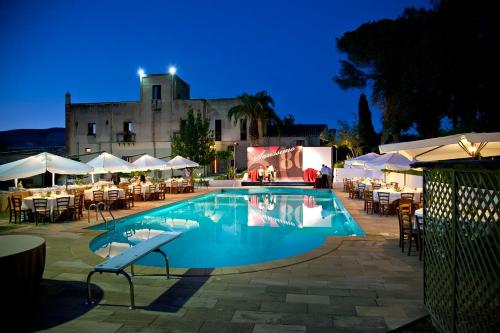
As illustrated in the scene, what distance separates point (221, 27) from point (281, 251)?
410ft

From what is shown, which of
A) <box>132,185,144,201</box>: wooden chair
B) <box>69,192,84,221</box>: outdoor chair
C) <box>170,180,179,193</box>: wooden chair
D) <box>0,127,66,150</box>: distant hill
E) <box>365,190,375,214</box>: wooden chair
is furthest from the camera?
<box>0,127,66,150</box>: distant hill

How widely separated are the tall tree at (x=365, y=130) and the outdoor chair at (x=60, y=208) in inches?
1010

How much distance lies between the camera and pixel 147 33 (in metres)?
99.6

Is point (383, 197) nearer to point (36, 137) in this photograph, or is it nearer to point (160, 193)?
point (160, 193)

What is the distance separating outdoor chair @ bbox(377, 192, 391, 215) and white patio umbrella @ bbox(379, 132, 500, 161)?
109 inches

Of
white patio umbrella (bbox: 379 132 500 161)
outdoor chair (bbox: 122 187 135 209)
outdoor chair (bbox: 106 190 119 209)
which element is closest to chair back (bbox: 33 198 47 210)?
outdoor chair (bbox: 106 190 119 209)

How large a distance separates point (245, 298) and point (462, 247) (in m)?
2.34

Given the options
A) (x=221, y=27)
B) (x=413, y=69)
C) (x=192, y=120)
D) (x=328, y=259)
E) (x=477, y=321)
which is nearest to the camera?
(x=477, y=321)

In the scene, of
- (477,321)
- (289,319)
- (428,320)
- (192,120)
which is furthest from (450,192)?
(192,120)

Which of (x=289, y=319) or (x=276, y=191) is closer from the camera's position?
(x=289, y=319)

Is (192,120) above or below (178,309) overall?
above

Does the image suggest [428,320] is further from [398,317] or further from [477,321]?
[477,321]

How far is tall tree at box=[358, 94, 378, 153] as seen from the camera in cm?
3128

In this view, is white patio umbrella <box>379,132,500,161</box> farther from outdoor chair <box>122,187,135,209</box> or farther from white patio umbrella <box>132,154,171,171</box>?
white patio umbrella <box>132,154,171,171</box>
